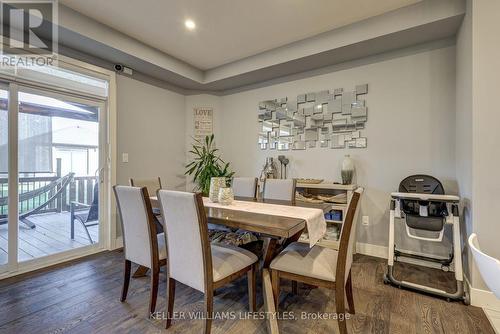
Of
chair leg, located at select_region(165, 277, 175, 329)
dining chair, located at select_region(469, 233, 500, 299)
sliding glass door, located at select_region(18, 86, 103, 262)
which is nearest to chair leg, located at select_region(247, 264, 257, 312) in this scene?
chair leg, located at select_region(165, 277, 175, 329)

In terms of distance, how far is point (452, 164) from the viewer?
8.15ft

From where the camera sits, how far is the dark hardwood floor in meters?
1.60

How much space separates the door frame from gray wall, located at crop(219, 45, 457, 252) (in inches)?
97.7

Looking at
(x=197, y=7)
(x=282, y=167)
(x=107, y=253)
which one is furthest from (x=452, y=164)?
(x=107, y=253)

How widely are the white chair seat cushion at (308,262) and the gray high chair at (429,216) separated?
99 cm

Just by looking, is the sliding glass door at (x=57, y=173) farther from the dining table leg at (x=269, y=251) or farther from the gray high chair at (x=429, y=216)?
the gray high chair at (x=429, y=216)

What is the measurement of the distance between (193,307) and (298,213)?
3.58ft

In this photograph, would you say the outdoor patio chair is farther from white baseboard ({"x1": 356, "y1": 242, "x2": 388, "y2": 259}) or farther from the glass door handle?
white baseboard ({"x1": 356, "y1": 242, "x2": 388, "y2": 259})

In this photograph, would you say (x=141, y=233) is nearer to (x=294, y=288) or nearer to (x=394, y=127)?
(x=294, y=288)

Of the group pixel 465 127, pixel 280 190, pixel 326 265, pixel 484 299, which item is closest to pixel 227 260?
pixel 326 265

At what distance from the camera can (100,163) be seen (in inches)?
121

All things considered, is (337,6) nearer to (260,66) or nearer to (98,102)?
(260,66)

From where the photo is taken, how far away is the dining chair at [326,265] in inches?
55.8

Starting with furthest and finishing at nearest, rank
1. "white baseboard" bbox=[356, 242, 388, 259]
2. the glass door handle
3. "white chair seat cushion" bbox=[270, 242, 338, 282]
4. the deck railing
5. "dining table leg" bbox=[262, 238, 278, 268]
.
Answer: the glass door handle, "white baseboard" bbox=[356, 242, 388, 259], the deck railing, "dining table leg" bbox=[262, 238, 278, 268], "white chair seat cushion" bbox=[270, 242, 338, 282]
